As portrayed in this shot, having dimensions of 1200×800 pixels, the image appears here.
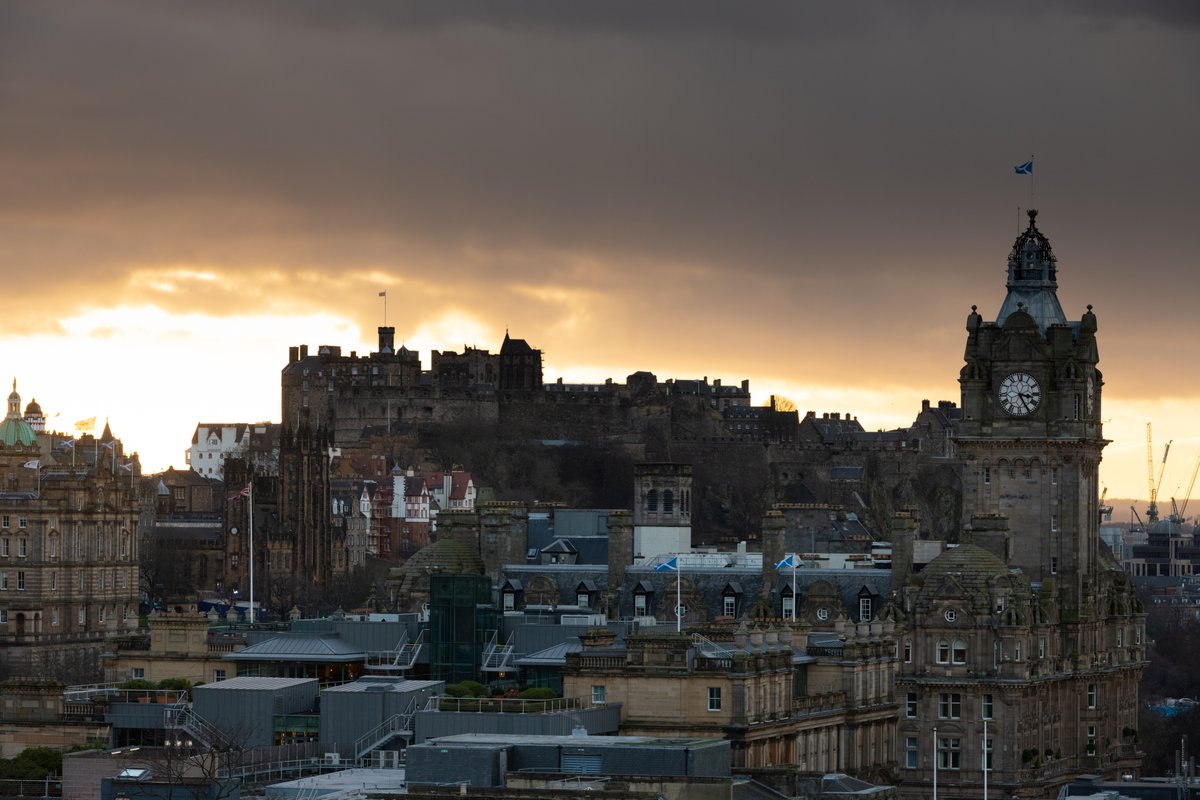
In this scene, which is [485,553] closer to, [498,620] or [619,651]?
[498,620]

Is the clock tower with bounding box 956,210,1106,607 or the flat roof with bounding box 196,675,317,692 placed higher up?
the clock tower with bounding box 956,210,1106,607

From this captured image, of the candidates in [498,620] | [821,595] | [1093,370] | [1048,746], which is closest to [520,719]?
[498,620]

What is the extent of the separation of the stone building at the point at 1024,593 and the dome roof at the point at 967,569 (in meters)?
0.08

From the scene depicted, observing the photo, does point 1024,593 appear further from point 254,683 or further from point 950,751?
point 254,683

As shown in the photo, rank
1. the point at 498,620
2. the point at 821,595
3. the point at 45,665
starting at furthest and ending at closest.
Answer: the point at 45,665
the point at 821,595
the point at 498,620

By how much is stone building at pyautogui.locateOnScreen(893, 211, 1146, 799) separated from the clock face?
45 mm

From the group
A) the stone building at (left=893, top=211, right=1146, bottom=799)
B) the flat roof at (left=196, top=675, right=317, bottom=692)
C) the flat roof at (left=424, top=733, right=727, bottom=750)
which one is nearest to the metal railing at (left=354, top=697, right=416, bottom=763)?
the flat roof at (left=196, top=675, right=317, bottom=692)

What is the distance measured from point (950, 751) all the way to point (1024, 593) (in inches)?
311

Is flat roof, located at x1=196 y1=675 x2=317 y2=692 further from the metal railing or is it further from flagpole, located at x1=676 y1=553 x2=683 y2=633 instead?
flagpole, located at x1=676 y1=553 x2=683 y2=633

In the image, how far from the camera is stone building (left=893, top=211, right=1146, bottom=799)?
152875mm

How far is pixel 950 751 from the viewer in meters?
153

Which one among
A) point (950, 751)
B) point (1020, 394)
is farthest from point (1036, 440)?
point (950, 751)

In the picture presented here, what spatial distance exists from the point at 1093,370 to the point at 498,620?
162 ft

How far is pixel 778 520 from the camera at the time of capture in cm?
15512
